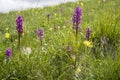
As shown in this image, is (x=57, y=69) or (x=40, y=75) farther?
(x=57, y=69)

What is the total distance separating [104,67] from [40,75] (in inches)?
34.8

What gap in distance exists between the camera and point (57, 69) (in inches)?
189

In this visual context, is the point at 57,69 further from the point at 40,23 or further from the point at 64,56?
the point at 40,23

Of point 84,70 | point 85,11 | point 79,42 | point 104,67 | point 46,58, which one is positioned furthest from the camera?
point 85,11

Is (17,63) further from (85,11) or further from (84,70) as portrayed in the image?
(85,11)

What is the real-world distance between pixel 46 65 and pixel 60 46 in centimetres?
71

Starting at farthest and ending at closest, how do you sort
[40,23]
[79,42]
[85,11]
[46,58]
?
[85,11] < [40,23] < [79,42] < [46,58]

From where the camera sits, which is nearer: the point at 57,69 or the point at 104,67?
the point at 104,67

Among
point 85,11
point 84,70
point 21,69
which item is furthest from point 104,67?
point 85,11

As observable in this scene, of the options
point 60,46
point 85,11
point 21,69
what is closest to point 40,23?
point 85,11

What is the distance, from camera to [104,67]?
4.23 meters

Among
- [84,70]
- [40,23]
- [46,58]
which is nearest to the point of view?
[84,70]

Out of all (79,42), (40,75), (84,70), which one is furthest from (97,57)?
(40,75)

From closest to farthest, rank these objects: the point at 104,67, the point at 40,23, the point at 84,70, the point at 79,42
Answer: the point at 104,67
the point at 84,70
the point at 79,42
the point at 40,23
